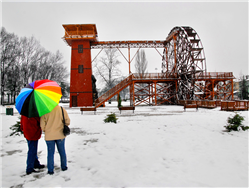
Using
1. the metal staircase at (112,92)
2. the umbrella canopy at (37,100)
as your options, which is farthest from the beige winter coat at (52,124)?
the metal staircase at (112,92)

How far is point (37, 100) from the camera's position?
338 cm

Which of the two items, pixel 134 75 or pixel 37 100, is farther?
pixel 134 75

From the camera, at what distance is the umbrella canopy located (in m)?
3.34

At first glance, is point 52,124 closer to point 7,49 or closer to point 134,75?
point 134,75

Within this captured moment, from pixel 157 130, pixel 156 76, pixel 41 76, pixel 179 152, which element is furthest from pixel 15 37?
pixel 179 152

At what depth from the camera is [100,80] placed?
34031 millimetres

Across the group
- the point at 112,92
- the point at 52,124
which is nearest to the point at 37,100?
the point at 52,124

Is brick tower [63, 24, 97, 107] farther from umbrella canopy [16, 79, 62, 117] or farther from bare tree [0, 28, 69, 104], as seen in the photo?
umbrella canopy [16, 79, 62, 117]

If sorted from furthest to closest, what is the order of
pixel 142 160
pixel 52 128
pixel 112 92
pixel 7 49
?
1. pixel 7 49
2. pixel 112 92
3. pixel 142 160
4. pixel 52 128

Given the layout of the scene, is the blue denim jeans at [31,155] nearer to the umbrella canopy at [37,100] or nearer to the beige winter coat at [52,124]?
the beige winter coat at [52,124]

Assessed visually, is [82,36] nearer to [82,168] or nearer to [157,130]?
[157,130]

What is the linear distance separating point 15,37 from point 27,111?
108ft

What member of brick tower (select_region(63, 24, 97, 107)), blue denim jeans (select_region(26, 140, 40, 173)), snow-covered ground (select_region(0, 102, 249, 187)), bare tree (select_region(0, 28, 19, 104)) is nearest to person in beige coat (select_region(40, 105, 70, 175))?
blue denim jeans (select_region(26, 140, 40, 173))

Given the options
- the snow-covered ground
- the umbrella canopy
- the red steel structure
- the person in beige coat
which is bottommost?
the snow-covered ground
